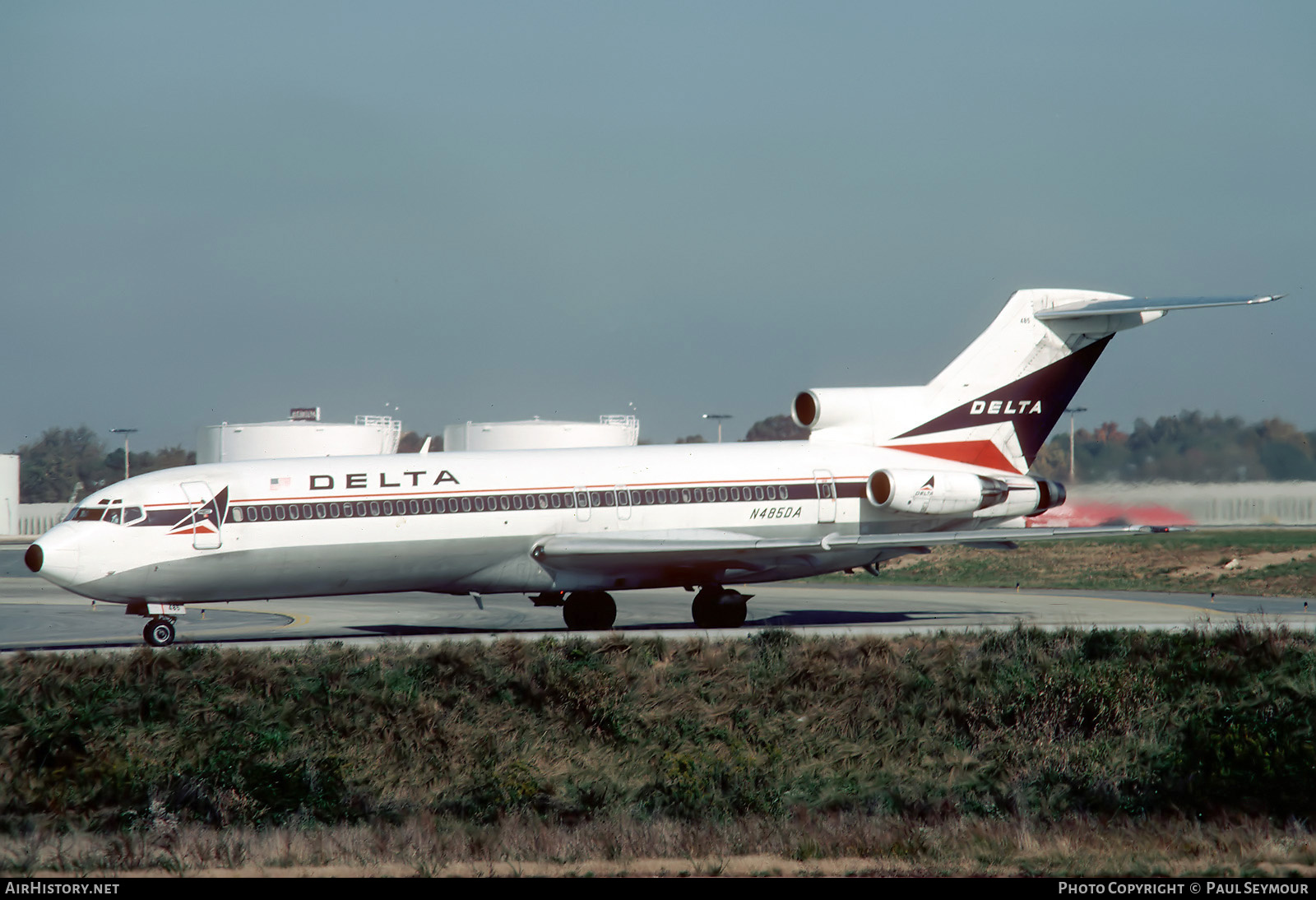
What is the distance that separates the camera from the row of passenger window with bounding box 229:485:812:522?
1085 inches

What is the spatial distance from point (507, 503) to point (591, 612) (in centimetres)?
428

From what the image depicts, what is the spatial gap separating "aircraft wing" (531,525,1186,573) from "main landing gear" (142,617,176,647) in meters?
7.70

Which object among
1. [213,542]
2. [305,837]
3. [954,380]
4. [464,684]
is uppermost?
[954,380]

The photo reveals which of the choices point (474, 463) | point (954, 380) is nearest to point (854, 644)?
point (474, 463)

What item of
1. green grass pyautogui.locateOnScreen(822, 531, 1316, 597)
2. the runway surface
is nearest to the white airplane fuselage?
the runway surface

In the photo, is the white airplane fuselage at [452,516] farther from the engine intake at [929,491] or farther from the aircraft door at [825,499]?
the engine intake at [929,491]

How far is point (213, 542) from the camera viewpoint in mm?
26922

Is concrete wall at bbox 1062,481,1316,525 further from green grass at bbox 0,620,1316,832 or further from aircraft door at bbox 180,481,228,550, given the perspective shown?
aircraft door at bbox 180,481,228,550

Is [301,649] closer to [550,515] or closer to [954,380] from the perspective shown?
[550,515]

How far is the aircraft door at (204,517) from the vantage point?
26828mm

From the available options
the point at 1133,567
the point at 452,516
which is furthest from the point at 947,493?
the point at 1133,567

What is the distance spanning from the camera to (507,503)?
2952 centimetres

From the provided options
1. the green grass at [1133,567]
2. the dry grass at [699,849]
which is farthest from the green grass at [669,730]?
the green grass at [1133,567]
